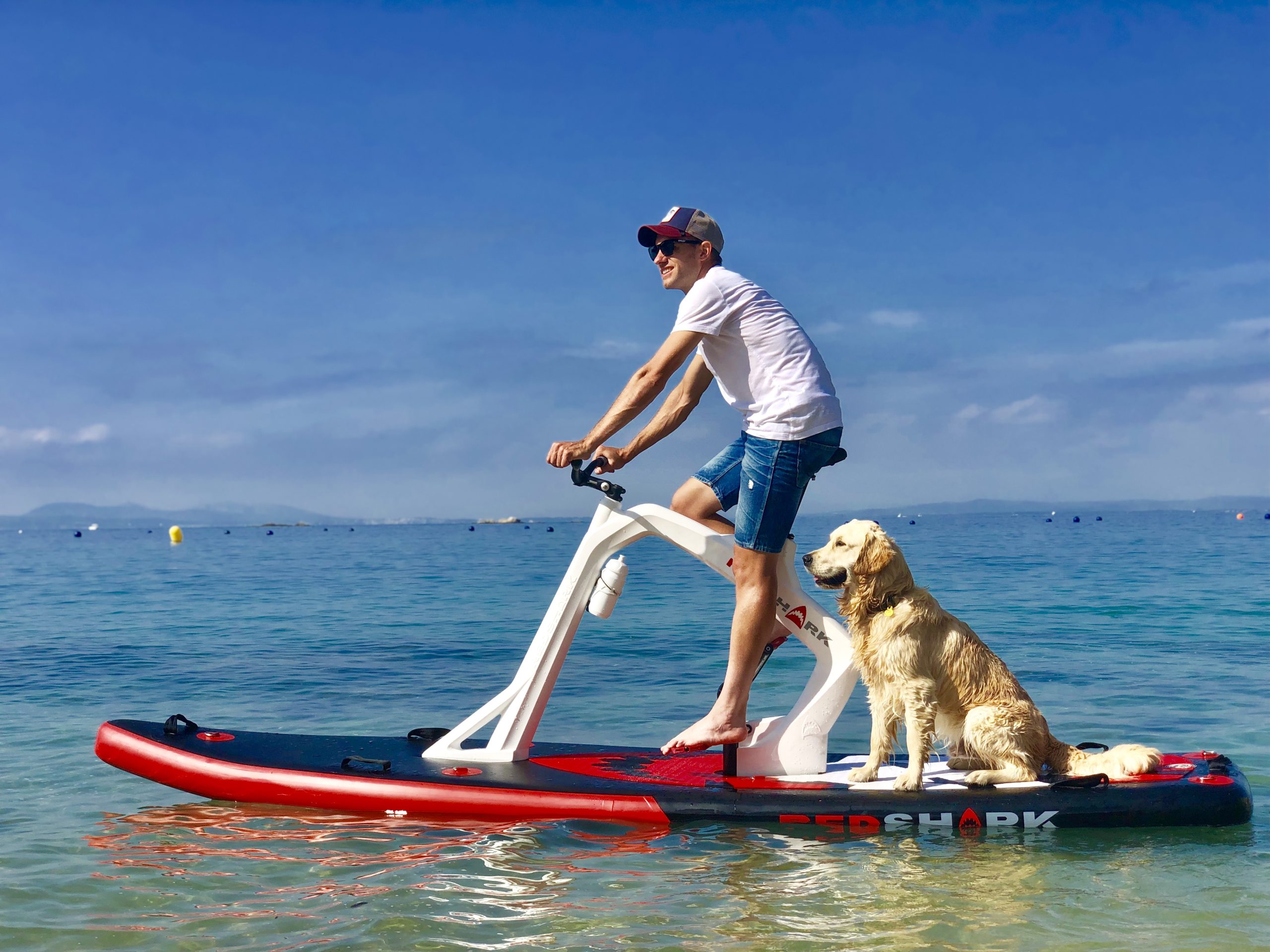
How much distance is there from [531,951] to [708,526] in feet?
7.90

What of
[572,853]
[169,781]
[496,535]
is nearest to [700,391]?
[572,853]

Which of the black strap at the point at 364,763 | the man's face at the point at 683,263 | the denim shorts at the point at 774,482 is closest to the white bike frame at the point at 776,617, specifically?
the denim shorts at the point at 774,482

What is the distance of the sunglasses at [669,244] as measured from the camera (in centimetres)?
534

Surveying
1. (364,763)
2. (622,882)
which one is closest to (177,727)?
(364,763)

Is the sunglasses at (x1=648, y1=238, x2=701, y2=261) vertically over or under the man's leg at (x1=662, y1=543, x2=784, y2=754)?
over

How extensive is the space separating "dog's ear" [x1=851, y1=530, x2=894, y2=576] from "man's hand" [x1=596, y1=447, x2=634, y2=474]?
1228 mm

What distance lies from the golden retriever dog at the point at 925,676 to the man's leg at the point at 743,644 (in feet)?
0.81

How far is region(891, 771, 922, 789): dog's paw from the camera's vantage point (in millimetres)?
5141

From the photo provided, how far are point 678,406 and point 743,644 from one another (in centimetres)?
128

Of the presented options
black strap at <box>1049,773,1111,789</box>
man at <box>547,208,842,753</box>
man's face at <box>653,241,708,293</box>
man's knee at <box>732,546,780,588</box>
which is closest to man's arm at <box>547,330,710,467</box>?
man at <box>547,208,842,753</box>

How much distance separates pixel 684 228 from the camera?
5.31m

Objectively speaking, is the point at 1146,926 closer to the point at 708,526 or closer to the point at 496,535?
the point at 708,526

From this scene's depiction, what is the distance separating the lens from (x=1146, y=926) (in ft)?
13.2

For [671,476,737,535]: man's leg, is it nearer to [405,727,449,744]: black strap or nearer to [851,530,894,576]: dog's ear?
[851,530,894,576]: dog's ear
